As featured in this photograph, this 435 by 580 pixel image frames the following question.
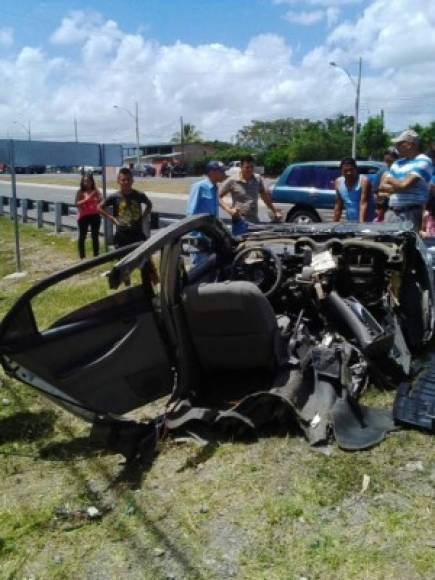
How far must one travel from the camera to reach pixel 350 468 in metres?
3.43

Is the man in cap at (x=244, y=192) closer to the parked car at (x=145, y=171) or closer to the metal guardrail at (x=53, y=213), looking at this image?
the metal guardrail at (x=53, y=213)

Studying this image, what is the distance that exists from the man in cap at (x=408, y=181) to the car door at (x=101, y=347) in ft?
10.4

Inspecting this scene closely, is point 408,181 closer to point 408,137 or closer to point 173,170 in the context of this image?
point 408,137

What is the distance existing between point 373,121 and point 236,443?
48330mm

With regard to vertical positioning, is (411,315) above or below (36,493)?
above

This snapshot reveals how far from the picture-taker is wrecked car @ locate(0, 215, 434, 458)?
12.1 ft

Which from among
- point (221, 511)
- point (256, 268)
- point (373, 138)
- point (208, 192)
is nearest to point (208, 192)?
point (208, 192)

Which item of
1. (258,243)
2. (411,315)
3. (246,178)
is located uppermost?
(246,178)

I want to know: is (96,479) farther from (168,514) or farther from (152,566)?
(152,566)

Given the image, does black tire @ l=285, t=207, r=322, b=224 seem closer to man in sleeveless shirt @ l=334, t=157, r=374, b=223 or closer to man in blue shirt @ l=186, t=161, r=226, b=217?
man in sleeveless shirt @ l=334, t=157, r=374, b=223

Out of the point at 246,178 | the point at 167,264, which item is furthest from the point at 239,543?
the point at 246,178

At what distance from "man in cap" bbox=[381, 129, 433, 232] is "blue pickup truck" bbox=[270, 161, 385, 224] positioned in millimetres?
5906

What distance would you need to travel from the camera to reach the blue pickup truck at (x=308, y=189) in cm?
1260

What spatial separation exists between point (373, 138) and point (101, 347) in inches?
1879
